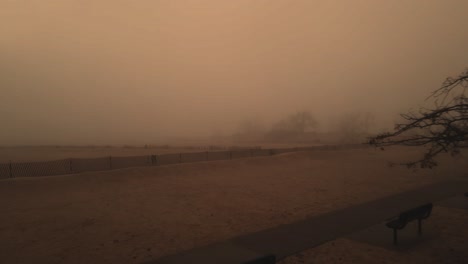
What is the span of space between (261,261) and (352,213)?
6817mm

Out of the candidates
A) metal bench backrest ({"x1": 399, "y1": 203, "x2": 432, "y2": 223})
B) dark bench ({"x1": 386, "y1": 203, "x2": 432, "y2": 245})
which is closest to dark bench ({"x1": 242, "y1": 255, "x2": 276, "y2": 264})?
dark bench ({"x1": 386, "y1": 203, "x2": 432, "y2": 245})

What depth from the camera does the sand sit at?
8102mm

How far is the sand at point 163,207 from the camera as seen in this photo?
810cm

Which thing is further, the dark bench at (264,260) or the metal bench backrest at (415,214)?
the metal bench backrest at (415,214)

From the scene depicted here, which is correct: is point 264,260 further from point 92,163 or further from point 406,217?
point 92,163

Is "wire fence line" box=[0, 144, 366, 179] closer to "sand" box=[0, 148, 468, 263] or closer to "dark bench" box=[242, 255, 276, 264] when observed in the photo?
"sand" box=[0, 148, 468, 263]

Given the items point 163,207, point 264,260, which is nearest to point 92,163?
point 163,207

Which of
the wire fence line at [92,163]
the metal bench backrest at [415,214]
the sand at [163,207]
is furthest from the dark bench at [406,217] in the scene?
the wire fence line at [92,163]

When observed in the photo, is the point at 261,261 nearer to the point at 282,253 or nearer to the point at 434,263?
the point at 282,253

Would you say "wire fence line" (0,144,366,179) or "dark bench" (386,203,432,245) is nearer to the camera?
"dark bench" (386,203,432,245)

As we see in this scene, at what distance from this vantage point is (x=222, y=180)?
20.2 metres

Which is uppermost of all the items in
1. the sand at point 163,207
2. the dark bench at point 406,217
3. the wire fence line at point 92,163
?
the wire fence line at point 92,163

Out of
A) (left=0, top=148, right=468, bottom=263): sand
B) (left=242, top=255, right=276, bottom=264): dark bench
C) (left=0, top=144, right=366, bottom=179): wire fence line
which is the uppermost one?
(left=0, top=144, right=366, bottom=179): wire fence line

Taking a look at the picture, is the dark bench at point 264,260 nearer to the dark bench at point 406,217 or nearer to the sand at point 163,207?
the sand at point 163,207
